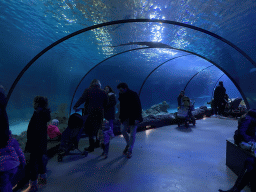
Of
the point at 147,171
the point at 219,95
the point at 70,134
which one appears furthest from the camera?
the point at 219,95

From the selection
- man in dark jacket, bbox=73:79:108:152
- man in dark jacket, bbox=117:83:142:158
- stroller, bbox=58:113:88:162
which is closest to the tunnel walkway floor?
stroller, bbox=58:113:88:162

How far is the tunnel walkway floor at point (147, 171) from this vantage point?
2494 millimetres

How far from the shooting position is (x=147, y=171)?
9.93 ft

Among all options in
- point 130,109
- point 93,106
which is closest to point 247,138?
Answer: point 130,109

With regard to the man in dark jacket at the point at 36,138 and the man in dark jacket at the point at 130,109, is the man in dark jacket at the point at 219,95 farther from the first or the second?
the man in dark jacket at the point at 36,138

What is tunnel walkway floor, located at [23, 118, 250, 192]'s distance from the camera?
8.18 feet

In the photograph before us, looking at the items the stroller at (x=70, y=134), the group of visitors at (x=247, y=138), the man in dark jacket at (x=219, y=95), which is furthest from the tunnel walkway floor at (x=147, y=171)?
the man in dark jacket at (x=219, y=95)

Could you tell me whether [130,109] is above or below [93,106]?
below

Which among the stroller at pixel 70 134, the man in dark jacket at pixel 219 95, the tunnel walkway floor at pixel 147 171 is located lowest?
the tunnel walkway floor at pixel 147 171

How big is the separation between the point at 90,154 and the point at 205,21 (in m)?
7.65

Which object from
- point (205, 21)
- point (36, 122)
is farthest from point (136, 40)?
point (36, 122)

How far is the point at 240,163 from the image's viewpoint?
8.59ft

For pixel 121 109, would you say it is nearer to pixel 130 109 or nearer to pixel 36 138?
pixel 130 109

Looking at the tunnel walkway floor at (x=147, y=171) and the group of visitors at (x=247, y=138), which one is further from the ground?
the group of visitors at (x=247, y=138)
